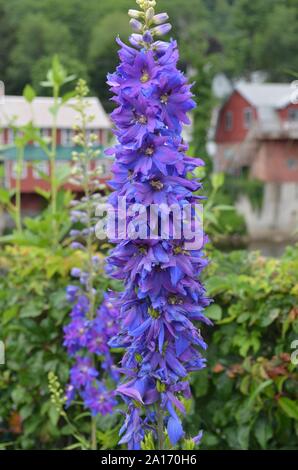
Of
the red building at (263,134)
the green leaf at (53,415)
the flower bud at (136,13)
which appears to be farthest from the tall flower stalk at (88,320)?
the red building at (263,134)

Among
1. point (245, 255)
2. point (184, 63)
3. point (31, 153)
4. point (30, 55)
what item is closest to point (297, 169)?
point (184, 63)

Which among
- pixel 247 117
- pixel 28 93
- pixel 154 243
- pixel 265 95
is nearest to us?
pixel 154 243

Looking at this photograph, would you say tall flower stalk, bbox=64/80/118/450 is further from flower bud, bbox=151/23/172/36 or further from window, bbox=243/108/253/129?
window, bbox=243/108/253/129

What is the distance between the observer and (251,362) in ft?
12.9

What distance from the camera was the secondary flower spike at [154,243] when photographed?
244cm

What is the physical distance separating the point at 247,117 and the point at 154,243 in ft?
133

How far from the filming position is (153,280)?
2.47 meters

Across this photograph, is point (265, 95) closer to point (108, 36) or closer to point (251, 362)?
point (108, 36)

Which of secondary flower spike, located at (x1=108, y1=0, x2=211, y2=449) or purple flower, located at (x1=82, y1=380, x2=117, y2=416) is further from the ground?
secondary flower spike, located at (x1=108, y1=0, x2=211, y2=449)

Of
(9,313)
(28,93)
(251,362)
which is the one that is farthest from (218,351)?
(28,93)

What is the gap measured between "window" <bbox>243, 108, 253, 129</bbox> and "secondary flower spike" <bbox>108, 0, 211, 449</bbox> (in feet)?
132

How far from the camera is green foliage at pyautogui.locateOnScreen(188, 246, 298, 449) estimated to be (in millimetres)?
3789

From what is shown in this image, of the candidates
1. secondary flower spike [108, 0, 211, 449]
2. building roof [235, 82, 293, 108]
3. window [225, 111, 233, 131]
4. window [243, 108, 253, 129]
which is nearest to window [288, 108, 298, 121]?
building roof [235, 82, 293, 108]

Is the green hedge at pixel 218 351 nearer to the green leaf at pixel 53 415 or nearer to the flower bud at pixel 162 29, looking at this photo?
the green leaf at pixel 53 415
